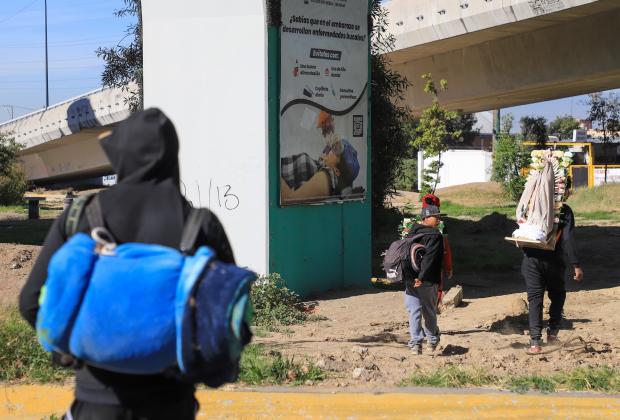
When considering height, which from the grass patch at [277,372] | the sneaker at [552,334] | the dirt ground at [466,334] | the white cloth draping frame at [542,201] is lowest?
the dirt ground at [466,334]

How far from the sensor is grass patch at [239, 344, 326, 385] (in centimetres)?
636

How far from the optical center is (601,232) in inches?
894

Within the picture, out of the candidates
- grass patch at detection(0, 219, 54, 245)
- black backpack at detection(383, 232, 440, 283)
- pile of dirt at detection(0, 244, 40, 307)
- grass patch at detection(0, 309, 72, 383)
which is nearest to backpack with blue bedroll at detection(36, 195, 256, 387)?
grass patch at detection(0, 309, 72, 383)

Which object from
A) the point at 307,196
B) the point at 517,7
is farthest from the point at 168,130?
the point at 517,7

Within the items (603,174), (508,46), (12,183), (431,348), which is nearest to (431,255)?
(431,348)

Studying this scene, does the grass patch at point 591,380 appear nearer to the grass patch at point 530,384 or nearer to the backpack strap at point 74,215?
the grass patch at point 530,384

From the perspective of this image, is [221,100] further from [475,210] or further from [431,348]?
[475,210]

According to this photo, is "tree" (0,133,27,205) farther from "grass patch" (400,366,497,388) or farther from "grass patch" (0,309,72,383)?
"grass patch" (400,366,497,388)

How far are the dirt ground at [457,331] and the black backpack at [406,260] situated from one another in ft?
2.52

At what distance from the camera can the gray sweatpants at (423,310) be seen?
321 inches

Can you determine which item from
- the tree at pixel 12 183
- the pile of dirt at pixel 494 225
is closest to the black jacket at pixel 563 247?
the pile of dirt at pixel 494 225

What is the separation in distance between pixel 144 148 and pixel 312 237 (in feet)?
27.9

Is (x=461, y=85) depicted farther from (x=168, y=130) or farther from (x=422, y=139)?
(x=168, y=130)

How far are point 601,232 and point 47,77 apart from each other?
42.1m
